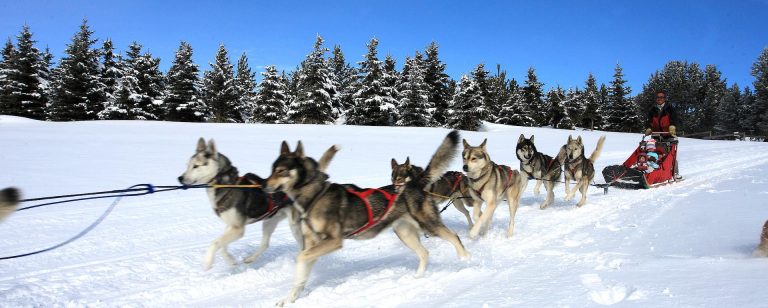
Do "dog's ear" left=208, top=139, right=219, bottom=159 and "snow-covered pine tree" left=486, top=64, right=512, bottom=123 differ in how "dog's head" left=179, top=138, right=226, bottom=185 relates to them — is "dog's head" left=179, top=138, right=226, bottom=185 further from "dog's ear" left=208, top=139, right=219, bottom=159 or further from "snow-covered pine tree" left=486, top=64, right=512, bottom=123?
"snow-covered pine tree" left=486, top=64, right=512, bottom=123

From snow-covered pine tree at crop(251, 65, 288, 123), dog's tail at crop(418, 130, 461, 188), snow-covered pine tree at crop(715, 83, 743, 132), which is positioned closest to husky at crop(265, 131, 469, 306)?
dog's tail at crop(418, 130, 461, 188)

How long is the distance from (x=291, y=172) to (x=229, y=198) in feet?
3.69

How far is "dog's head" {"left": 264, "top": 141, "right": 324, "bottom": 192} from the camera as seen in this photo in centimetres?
414

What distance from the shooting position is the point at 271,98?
147ft

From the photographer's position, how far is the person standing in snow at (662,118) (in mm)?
10805

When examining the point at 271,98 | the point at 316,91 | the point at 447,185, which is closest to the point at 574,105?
the point at 316,91

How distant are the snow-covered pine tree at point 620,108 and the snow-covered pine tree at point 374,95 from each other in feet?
113

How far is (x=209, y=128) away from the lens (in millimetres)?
25672

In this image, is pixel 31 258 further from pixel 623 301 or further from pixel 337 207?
pixel 623 301

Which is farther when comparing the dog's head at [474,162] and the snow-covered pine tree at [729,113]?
the snow-covered pine tree at [729,113]

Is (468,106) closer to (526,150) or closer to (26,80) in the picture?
(526,150)

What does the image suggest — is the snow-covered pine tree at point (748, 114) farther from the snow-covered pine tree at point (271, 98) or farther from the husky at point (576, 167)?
the husky at point (576, 167)

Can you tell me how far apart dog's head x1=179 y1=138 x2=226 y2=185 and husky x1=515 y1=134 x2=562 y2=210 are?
550cm

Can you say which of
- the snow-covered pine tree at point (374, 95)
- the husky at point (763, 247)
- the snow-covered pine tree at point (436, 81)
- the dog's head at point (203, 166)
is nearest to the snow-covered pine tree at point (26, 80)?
the snow-covered pine tree at point (374, 95)
